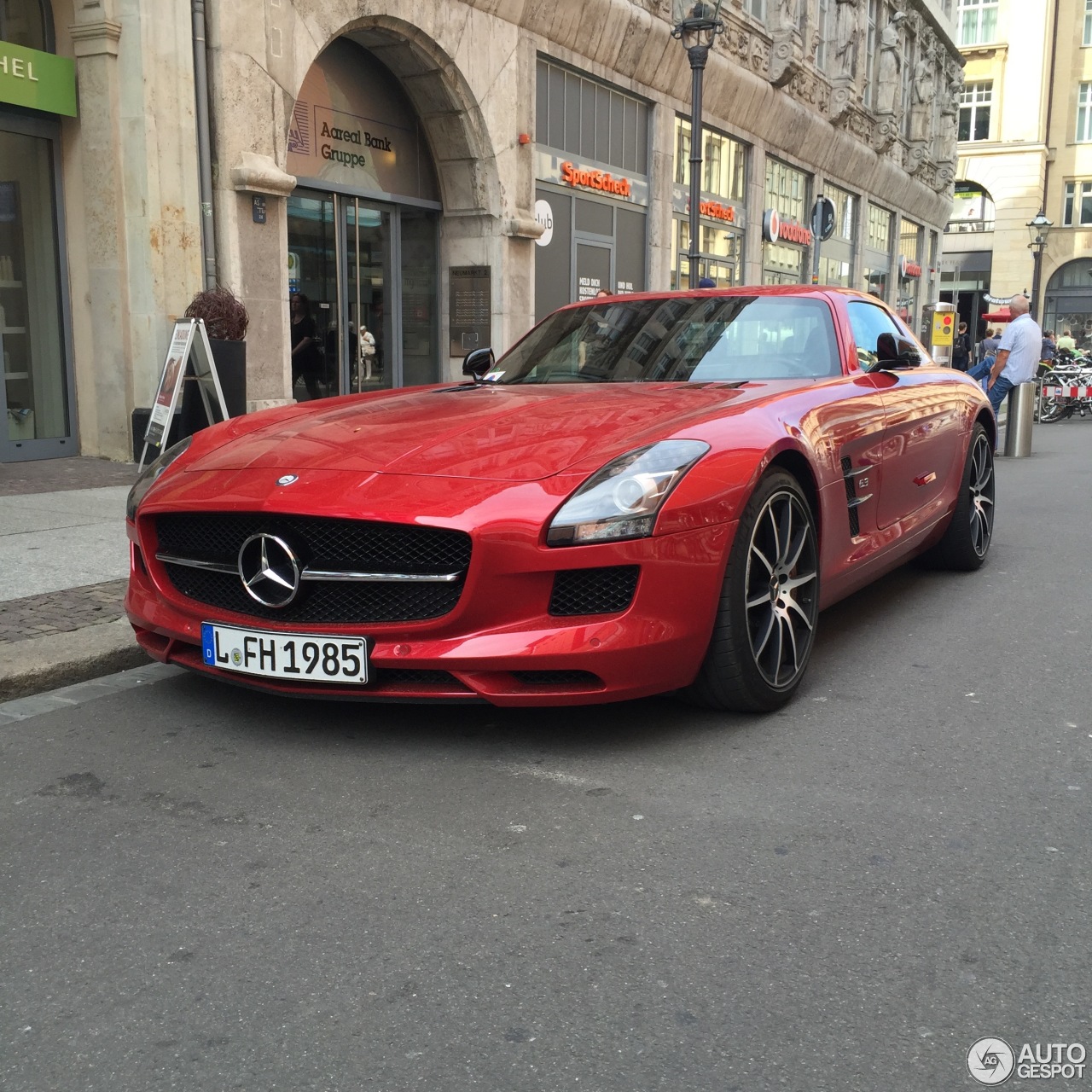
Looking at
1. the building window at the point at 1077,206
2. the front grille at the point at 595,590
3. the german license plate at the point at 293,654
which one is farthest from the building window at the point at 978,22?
the german license plate at the point at 293,654

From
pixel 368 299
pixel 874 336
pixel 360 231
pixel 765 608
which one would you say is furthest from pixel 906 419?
pixel 368 299

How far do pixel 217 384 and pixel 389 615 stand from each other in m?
6.78

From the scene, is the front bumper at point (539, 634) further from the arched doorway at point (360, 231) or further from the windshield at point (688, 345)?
the arched doorway at point (360, 231)

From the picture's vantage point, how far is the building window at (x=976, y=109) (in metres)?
54.9

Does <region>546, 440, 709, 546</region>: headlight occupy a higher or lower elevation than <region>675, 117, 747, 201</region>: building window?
lower

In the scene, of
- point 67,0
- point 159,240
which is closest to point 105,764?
point 159,240

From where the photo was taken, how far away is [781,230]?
78.2 feet

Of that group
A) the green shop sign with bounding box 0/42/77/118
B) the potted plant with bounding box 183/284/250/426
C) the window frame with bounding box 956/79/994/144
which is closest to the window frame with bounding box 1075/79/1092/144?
the window frame with bounding box 956/79/994/144

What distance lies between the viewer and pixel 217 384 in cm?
962

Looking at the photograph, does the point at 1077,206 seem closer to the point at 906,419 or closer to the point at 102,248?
the point at 102,248

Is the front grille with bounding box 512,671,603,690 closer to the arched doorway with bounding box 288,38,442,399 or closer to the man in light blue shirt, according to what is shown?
the arched doorway with bounding box 288,38,442,399

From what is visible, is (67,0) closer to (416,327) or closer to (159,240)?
(159,240)

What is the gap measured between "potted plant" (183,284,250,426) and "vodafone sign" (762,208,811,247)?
15007 mm

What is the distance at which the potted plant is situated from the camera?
32.6 feet
